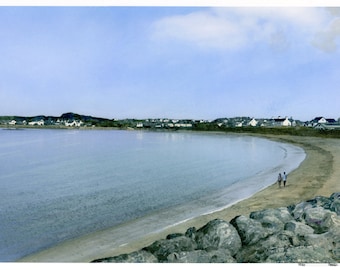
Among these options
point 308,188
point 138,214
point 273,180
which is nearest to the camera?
point 138,214

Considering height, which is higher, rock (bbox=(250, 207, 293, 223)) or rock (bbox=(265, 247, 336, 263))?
rock (bbox=(250, 207, 293, 223))

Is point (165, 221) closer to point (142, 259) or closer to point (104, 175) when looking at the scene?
point (142, 259)

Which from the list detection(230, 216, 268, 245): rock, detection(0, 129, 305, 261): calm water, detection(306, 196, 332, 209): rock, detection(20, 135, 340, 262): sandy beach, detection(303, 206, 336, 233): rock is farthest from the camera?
detection(0, 129, 305, 261): calm water

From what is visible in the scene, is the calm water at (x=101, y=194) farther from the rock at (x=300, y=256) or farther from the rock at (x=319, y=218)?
the rock at (x=300, y=256)

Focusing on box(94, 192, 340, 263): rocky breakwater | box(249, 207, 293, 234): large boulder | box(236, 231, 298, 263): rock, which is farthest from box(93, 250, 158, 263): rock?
box(249, 207, 293, 234): large boulder

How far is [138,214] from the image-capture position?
12.4 meters

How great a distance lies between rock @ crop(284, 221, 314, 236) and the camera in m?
7.56

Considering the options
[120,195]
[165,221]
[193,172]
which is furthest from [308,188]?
[193,172]

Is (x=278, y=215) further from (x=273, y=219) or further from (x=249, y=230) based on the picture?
(x=249, y=230)

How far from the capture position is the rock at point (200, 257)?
6645 mm

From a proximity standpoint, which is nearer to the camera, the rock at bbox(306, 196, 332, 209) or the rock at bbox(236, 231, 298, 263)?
the rock at bbox(236, 231, 298, 263)

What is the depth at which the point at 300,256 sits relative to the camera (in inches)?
252

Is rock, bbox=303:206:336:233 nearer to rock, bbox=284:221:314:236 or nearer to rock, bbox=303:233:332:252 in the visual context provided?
rock, bbox=284:221:314:236

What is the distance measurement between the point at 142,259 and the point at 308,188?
955cm
